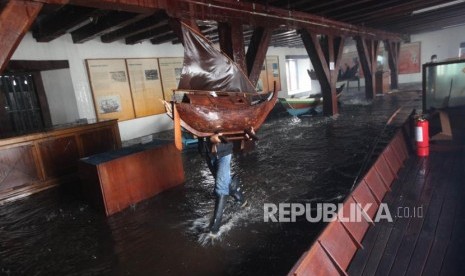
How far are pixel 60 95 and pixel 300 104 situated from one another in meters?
7.38

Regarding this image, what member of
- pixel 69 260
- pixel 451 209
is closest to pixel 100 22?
pixel 69 260

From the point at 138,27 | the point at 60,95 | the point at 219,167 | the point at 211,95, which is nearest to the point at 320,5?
the point at 138,27

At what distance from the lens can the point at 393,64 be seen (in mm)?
15523

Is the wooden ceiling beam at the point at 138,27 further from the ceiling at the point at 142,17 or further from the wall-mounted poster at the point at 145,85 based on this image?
the wall-mounted poster at the point at 145,85

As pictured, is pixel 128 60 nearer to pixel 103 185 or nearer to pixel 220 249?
pixel 103 185

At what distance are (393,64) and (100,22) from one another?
14778 mm

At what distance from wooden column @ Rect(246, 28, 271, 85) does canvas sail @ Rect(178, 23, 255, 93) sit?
2343 millimetres

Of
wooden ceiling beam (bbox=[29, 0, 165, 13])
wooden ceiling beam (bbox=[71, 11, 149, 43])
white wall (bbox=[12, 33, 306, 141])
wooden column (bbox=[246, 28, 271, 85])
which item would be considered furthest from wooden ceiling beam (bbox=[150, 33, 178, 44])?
wooden ceiling beam (bbox=[29, 0, 165, 13])

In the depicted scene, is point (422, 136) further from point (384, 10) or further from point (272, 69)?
point (272, 69)

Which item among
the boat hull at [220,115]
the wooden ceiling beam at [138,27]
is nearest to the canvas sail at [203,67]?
the boat hull at [220,115]

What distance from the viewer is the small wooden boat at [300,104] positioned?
9.97 m

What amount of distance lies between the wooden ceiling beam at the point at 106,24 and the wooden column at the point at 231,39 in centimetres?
148

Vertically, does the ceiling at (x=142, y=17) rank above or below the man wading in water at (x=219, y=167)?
above

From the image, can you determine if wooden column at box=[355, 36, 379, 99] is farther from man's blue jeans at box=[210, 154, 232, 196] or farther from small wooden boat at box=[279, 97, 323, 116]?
man's blue jeans at box=[210, 154, 232, 196]
